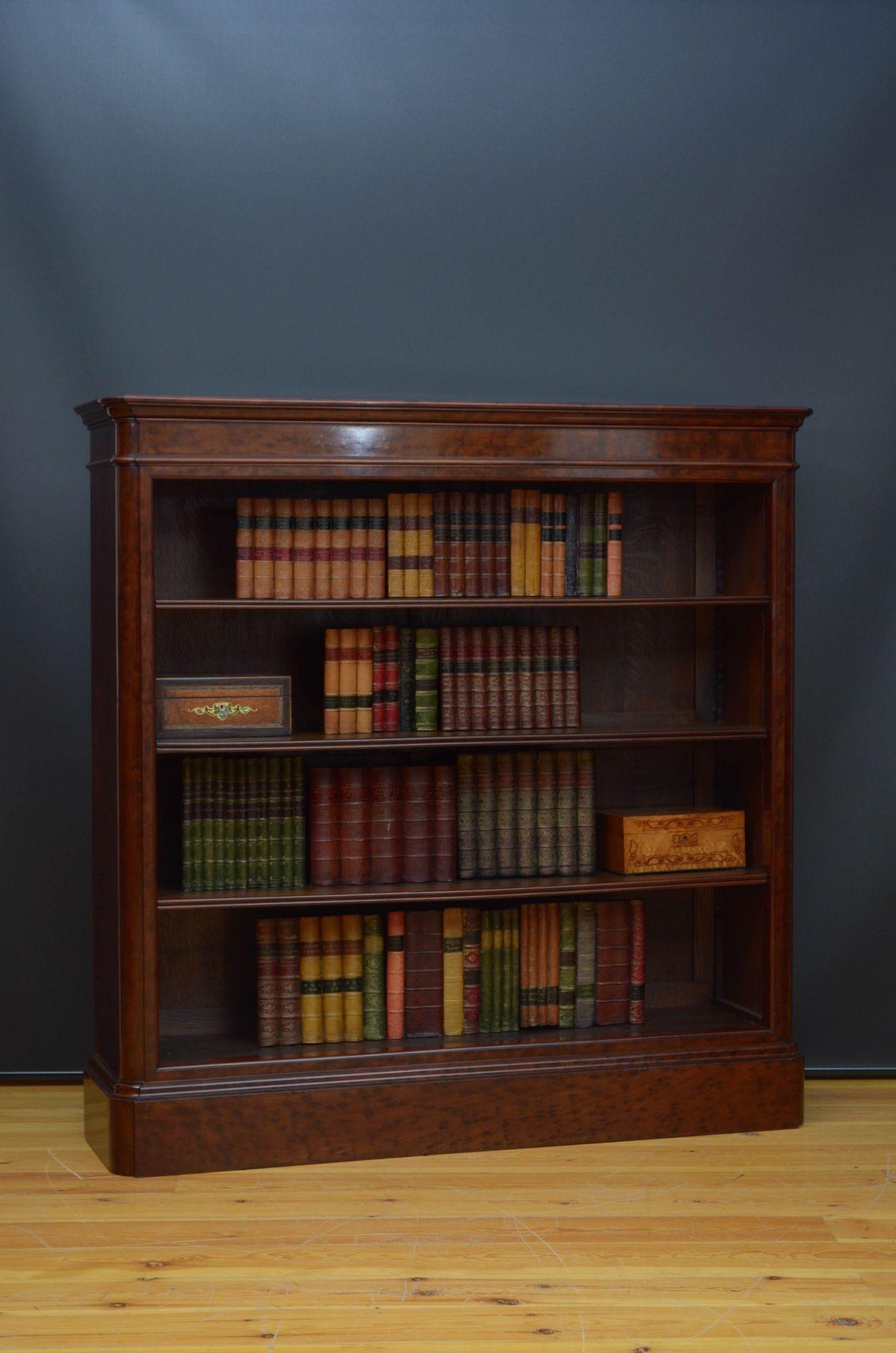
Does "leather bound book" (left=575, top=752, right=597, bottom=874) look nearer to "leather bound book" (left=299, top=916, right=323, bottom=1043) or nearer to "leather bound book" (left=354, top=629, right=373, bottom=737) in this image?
"leather bound book" (left=354, top=629, right=373, bottom=737)

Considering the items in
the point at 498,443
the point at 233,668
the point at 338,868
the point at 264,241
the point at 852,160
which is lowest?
the point at 338,868

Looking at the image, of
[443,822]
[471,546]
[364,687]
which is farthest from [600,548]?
[443,822]

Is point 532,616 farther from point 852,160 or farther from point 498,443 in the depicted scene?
point 852,160

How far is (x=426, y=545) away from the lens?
13.0 ft

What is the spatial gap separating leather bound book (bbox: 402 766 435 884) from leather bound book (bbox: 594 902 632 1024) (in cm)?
52

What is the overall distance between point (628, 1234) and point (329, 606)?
163 cm

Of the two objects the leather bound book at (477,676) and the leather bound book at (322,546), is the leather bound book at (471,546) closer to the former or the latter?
the leather bound book at (477,676)

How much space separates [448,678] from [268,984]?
0.92m

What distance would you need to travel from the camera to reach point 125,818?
148 inches

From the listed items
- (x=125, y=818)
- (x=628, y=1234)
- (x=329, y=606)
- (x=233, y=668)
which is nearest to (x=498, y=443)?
(x=329, y=606)

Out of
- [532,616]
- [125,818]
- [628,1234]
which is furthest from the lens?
[532,616]

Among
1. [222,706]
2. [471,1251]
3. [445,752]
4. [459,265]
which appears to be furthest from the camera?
[459,265]

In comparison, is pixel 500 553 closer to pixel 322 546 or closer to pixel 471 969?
pixel 322 546

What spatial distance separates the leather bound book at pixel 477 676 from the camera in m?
4.02
